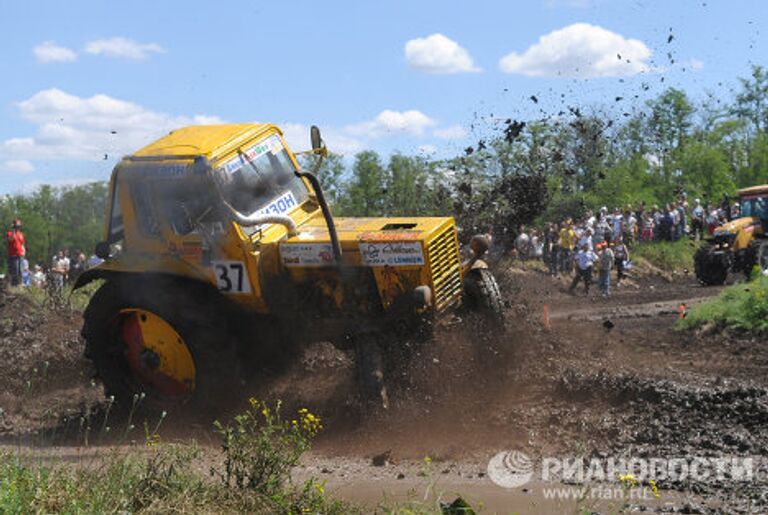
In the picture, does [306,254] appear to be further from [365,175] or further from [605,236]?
[365,175]

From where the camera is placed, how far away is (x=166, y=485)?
5.64m

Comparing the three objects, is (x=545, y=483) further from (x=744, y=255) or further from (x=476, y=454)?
(x=744, y=255)

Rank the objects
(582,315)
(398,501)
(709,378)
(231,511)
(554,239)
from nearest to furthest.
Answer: (231,511) → (398,501) → (709,378) → (582,315) → (554,239)

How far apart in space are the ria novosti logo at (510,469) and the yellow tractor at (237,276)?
4.64 feet

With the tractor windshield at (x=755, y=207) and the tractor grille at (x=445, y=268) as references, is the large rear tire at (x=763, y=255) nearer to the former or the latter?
the tractor windshield at (x=755, y=207)

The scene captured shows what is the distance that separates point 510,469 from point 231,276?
10.2ft

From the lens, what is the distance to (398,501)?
258 inches

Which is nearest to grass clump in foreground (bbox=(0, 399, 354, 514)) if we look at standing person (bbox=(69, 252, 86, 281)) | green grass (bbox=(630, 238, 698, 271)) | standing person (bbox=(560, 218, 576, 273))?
standing person (bbox=(69, 252, 86, 281))

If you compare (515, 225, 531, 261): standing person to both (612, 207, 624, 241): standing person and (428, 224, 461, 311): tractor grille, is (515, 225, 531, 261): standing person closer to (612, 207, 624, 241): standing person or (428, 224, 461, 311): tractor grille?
(612, 207, 624, 241): standing person

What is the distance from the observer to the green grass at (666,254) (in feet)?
96.7

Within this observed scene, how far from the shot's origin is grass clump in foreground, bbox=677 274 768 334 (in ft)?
43.5

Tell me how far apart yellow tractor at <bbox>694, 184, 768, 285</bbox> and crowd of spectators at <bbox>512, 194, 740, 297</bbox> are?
5.37 ft

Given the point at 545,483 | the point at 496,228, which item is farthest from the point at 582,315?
the point at 545,483

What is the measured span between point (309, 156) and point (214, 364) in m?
2.43
